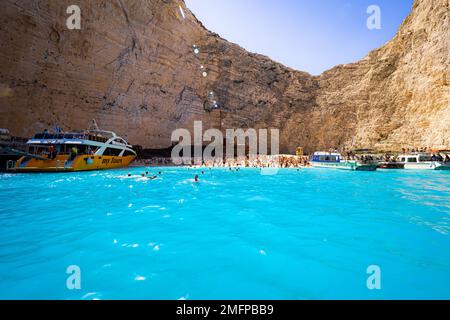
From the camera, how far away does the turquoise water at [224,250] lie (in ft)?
11.1

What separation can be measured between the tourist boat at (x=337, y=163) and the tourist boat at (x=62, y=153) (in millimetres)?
27888

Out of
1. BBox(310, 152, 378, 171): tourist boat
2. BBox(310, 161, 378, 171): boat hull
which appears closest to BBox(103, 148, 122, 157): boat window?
BBox(310, 152, 378, 171): tourist boat

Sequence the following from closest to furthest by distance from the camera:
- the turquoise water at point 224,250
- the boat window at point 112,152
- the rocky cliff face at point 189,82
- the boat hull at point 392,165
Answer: the turquoise water at point 224,250 → the boat window at point 112,152 → the rocky cliff face at point 189,82 → the boat hull at point 392,165

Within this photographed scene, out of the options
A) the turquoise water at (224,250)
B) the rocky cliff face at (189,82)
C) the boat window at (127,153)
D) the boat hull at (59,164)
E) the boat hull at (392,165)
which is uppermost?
the rocky cliff face at (189,82)

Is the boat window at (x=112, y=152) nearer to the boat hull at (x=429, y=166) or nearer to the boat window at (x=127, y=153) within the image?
the boat window at (x=127, y=153)

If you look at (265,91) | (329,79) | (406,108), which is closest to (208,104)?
(265,91)

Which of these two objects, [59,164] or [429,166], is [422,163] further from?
[59,164]

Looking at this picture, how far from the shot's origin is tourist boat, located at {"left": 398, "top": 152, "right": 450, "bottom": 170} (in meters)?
25.2

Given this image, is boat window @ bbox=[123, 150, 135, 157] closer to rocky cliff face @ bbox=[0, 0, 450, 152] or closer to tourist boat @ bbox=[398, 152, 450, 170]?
rocky cliff face @ bbox=[0, 0, 450, 152]

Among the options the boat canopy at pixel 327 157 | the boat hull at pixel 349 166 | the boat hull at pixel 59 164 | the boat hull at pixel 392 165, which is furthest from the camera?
the boat canopy at pixel 327 157

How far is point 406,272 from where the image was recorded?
12.5 feet

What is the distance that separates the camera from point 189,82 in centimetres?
3981

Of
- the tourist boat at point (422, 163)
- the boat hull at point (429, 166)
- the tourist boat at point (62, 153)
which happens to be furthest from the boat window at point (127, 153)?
the boat hull at point (429, 166)
